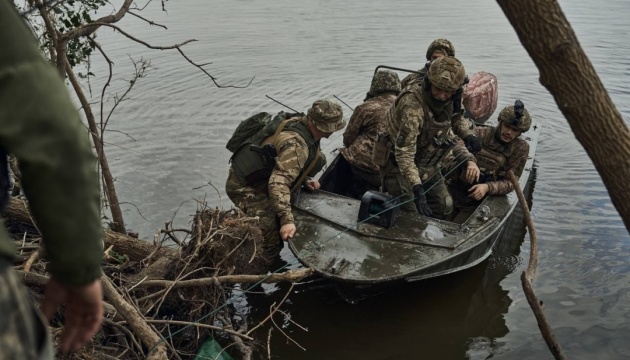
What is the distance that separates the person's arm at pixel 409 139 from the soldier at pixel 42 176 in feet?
17.0

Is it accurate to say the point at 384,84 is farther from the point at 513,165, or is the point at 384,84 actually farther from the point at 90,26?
the point at 90,26

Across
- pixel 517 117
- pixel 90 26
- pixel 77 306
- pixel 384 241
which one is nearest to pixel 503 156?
pixel 517 117

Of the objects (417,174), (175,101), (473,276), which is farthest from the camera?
(175,101)

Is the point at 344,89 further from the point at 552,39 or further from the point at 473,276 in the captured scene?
the point at 552,39

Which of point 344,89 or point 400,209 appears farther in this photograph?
point 344,89

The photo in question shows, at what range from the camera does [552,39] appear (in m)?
2.24

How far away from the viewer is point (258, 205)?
6.66 meters

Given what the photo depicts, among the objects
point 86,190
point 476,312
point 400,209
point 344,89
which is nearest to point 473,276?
point 476,312

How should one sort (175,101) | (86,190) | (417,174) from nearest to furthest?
(86,190) < (417,174) < (175,101)

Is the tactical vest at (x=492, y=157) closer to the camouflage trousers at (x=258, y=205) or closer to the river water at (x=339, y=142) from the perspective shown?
the river water at (x=339, y=142)

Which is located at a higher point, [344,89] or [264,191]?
[264,191]

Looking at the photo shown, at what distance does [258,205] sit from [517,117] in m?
3.23

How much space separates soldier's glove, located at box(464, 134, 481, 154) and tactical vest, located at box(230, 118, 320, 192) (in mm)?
1978

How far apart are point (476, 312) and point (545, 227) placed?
252cm
